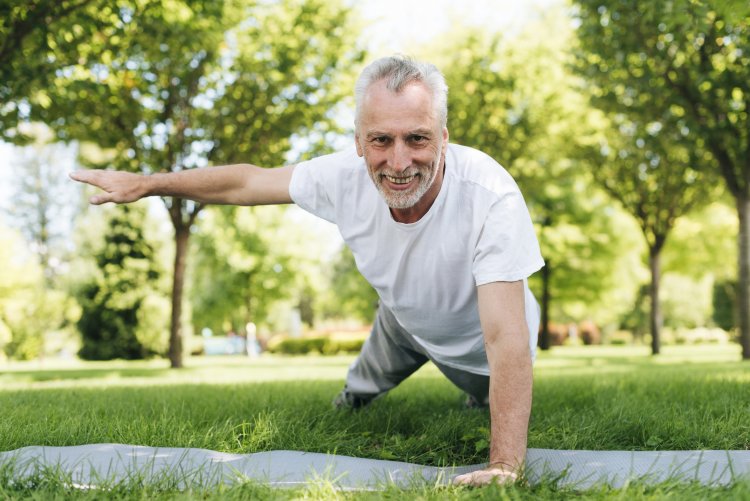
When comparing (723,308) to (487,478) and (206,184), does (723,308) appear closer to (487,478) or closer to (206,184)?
(206,184)

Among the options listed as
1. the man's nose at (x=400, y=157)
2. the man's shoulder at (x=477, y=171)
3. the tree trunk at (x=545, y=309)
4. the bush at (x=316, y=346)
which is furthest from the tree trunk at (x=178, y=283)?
the tree trunk at (x=545, y=309)

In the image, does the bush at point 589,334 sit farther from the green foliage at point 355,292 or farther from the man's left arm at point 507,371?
the man's left arm at point 507,371

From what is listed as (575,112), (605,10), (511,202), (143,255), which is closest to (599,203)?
(575,112)

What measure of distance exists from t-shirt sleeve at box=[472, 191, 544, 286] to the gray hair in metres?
0.48

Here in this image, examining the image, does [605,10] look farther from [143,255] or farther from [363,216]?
[143,255]

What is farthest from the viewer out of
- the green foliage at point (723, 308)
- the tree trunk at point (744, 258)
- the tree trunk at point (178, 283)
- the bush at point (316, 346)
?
the green foliage at point (723, 308)

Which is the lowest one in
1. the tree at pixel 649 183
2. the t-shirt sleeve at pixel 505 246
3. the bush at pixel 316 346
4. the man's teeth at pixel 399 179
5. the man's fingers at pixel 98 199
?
the bush at pixel 316 346

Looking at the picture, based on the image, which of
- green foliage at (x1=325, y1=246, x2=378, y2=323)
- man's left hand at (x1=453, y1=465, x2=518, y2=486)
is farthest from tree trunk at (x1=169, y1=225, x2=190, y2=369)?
green foliage at (x1=325, y1=246, x2=378, y2=323)

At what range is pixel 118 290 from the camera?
77.1 feet

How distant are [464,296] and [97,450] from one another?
1.90m

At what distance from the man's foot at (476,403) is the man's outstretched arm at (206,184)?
1956mm

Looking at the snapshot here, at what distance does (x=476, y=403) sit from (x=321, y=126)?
1016 cm

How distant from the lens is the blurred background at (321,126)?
1088cm

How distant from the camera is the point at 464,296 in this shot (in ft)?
11.4
